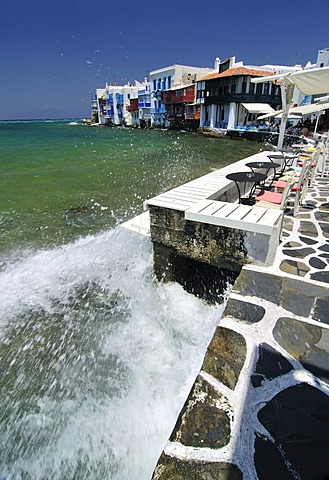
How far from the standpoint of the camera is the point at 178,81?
50250mm

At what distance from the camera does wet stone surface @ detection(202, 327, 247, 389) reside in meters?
1.88

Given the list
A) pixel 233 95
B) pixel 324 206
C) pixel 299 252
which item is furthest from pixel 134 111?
pixel 299 252

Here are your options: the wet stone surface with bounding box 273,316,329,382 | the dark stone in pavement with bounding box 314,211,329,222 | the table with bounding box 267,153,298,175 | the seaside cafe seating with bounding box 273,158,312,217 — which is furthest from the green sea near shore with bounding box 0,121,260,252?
the wet stone surface with bounding box 273,316,329,382

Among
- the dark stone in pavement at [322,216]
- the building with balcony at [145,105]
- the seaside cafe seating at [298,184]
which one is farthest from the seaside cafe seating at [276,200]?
the building with balcony at [145,105]

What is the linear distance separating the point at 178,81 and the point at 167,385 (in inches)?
2230

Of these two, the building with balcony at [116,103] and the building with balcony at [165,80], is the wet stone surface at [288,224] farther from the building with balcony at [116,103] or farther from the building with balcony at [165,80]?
the building with balcony at [116,103]

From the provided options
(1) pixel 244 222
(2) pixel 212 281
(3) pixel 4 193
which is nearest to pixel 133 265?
(2) pixel 212 281

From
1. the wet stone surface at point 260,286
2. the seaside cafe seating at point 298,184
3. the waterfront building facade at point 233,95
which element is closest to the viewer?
the wet stone surface at point 260,286

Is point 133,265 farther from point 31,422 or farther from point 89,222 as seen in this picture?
point 89,222

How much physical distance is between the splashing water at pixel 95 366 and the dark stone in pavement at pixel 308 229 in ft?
6.02

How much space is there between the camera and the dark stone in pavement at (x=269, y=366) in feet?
6.09

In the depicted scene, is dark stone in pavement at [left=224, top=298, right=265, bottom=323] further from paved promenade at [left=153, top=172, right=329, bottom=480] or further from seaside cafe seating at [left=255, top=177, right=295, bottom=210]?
seaside cafe seating at [left=255, top=177, right=295, bottom=210]

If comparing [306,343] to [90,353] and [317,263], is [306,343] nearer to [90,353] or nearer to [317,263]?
[317,263]

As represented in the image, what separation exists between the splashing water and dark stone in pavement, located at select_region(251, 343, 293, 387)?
3.37 ft
